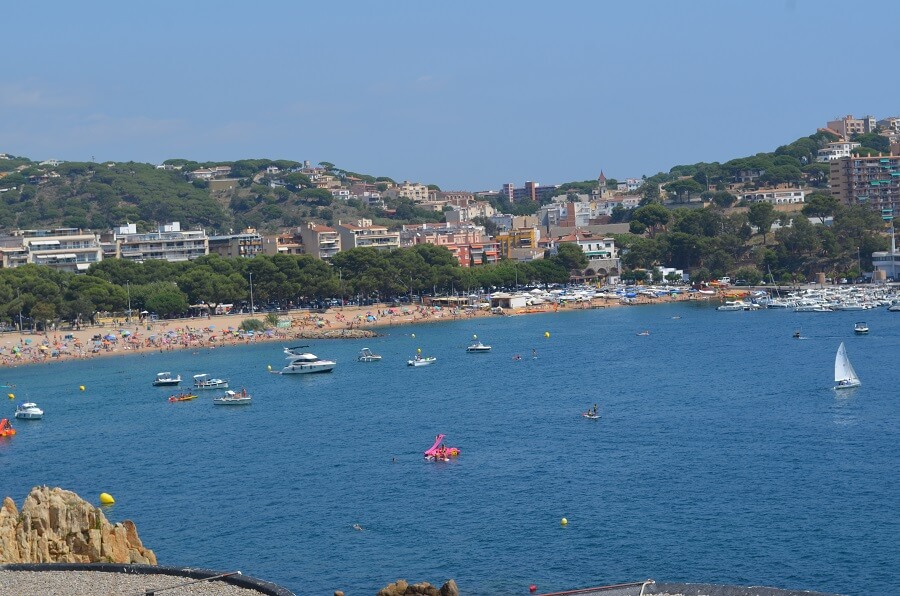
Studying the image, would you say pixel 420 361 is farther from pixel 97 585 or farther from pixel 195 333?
pixel 97 585

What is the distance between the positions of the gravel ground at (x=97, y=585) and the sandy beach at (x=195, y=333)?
1572 inches

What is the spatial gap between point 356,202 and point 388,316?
6449 centimetres

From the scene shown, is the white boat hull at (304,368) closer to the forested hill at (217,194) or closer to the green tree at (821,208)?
the green tree at (821,208)

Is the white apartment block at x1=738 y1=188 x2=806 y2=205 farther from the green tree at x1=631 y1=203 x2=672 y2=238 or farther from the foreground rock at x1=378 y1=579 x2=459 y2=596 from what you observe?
the foreground rock at x1=378 y1=579 x2=459 y2=596

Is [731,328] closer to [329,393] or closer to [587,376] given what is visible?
[587,376]

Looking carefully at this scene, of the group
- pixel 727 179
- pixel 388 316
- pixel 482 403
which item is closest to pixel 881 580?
pixel 482 403

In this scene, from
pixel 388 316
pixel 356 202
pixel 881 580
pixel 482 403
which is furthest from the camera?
pixel 356 202

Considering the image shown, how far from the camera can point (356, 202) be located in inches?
5157

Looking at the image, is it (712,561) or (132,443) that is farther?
(132,443)

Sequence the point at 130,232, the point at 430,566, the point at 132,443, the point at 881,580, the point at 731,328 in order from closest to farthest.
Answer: the point at 881,580 < the point at 430,566 < the point at 132,443 < the point at 731,328 < the point at 130,232

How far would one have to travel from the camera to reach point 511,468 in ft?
84.0

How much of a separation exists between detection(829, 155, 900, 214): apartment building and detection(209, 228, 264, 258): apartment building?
44535mm

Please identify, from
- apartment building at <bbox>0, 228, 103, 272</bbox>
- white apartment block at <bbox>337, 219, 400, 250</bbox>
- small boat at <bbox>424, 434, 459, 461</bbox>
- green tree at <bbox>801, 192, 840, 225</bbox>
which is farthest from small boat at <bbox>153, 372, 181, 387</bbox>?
green tree at <bbox>801, 192, 840, 225</bbox>

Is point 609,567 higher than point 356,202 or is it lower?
lower
